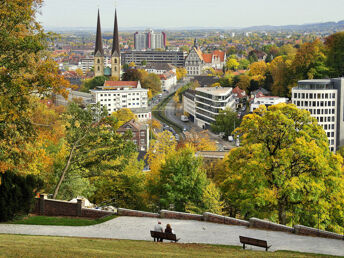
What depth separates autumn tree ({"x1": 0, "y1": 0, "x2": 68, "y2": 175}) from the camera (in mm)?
17828

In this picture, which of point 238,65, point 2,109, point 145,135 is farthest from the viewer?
point 238,65

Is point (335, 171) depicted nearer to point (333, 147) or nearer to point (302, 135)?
point (302, 135)

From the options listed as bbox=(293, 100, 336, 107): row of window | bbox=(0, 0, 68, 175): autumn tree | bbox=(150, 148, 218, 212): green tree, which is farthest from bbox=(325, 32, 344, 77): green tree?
bbox=(0, 0, 68, 175): autumn tree

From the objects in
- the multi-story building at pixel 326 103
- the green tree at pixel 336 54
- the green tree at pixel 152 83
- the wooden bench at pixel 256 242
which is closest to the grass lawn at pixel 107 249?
the wooden bench at pixel 256 242

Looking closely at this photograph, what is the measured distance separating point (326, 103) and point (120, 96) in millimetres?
46374

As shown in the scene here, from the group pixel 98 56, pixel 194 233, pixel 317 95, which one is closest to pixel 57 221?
pixel 194 233

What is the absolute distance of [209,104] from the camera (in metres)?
100

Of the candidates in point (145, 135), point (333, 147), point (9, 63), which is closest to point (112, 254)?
point (9, 63)

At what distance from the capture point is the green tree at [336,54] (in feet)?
320

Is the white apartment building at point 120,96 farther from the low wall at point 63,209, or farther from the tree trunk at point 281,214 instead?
the tree trunk at point 281,214

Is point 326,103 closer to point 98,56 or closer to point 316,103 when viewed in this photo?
point 316,103

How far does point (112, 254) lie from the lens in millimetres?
15984

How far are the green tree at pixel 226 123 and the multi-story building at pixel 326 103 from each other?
9944mm

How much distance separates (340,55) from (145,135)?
38773 mm
